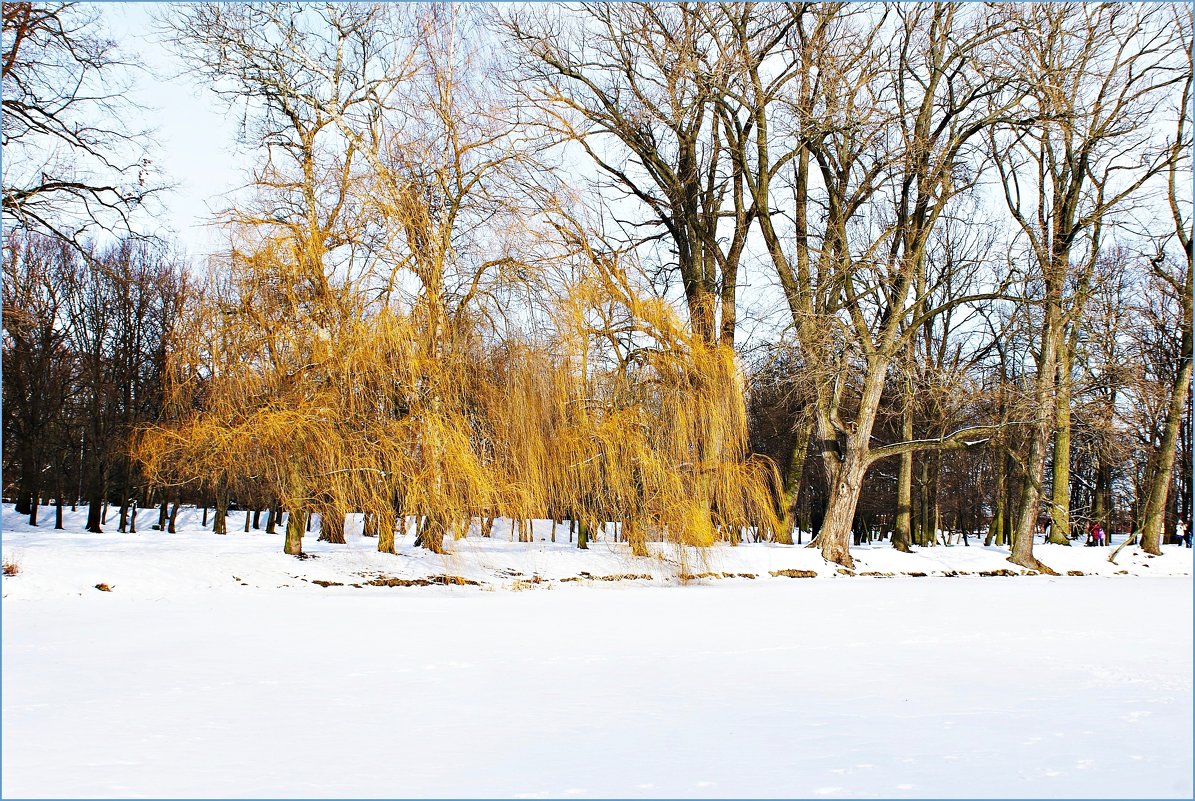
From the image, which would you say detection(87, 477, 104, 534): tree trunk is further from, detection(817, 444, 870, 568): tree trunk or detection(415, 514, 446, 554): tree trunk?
detection(817, 444, 870, 568): tree trunk

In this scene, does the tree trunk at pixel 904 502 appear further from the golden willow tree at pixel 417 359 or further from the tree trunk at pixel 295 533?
the tree trunk at pixel 295 533

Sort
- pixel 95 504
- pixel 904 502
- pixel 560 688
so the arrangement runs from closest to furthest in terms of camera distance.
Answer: pixel 560 688 < pixel 904 502 < pixel 95 504

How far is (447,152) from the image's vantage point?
53.1ft

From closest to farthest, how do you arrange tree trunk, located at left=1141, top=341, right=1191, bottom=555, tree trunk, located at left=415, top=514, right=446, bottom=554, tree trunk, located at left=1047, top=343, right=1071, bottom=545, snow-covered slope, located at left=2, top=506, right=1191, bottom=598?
snow-covered slope, located at left=2, top=506, right=1191, bottom=598, tree trunk, located at left=415, top=514, right=446, bottom=554, tree trunk, located at left=1047, top=343, right=1071, bottom=545, tree trunk, located at left=1141, top=341, right=1191, bottom=555

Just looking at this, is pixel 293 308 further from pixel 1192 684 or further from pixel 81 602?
pixel 1192 684

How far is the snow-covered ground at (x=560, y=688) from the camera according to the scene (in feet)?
14.4

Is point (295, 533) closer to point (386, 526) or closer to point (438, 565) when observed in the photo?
point (386, 526)

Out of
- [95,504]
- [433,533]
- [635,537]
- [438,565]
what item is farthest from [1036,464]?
[95,504]

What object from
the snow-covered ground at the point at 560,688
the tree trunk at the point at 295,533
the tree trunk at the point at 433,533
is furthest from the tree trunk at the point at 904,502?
the tree trunk at the point at 295,533

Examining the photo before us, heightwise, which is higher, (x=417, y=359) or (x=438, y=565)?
(x=417, y=359)

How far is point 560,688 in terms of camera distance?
6535 mm

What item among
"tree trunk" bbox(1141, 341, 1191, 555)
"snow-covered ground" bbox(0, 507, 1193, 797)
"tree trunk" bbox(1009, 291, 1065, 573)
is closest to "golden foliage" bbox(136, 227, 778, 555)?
"snow-covered ground" bbox(0, 507, 1193, 797)

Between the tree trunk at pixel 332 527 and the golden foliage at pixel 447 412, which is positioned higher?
the golden foliage at pixel 447 412

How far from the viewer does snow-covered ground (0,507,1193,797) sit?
4402 millimetres
